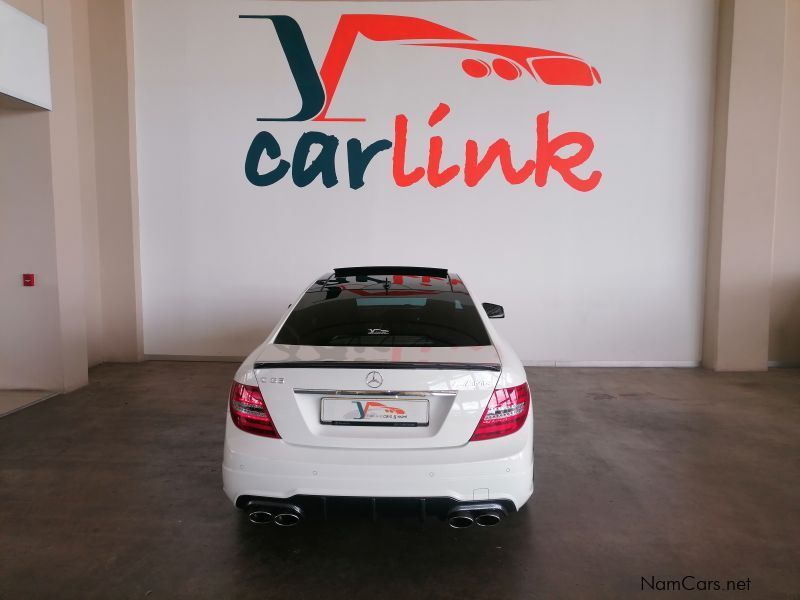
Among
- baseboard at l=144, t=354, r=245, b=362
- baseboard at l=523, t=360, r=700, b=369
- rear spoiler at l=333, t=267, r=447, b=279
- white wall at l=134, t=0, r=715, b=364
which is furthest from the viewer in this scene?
baseboard at l=144, t=354, r=245, b=362

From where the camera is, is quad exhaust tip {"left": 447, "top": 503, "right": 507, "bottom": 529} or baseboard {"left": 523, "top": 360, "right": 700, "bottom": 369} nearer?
quad exhaust tip {"left": 447, "top": 503, "right": 507, "bottom": 529}

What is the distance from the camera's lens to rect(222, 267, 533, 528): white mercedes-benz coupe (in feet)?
7.63

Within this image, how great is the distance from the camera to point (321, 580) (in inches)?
97.3

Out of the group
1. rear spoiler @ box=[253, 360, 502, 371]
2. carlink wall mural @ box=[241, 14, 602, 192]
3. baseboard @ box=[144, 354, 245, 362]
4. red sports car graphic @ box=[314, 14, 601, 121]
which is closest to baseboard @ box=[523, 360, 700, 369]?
carlink wall mural @ box=[241, 14, 602, 192]

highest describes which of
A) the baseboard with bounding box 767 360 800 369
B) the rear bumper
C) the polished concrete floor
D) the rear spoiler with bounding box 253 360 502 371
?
the rear spoiler with bounding box 253 360 502 371

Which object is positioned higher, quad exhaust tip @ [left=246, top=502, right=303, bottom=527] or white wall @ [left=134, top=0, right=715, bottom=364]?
white wall @ [left=134, top=0, right=715, bottom=364]

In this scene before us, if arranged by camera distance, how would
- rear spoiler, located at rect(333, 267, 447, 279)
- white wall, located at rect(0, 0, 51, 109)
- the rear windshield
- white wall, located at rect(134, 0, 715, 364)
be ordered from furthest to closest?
white wall, located at rect(134, 0, 715, 364), white wall, located at rect(0, 0, 51, 109), rear spoiler, located at rect(333, 267, 447, 279), the rear windshield

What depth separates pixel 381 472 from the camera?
91.3 inches

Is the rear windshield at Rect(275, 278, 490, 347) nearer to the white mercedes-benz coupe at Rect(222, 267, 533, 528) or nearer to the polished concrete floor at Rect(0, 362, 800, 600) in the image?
the white mercedes-benz coupe at Rect(222, 267, 533, 528)

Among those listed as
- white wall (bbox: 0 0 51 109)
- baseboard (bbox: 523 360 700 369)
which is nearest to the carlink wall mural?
baseboard (bbox: 523 360 700 369)

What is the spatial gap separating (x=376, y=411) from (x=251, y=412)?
0.54 m

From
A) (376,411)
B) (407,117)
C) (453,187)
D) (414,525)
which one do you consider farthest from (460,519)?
(407,117)

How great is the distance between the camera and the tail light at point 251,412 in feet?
7.91

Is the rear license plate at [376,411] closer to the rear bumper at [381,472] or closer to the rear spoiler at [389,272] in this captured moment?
the rear bumper at [381,472]
